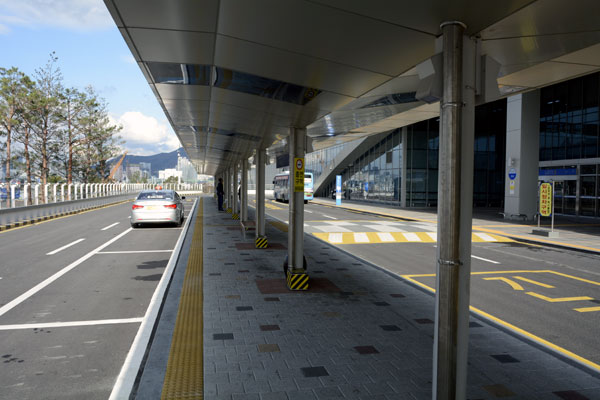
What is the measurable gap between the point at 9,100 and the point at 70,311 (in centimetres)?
3673


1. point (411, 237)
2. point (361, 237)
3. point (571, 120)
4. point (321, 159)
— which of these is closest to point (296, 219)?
point (361, 237)

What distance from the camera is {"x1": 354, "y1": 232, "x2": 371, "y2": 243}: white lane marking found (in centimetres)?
1440

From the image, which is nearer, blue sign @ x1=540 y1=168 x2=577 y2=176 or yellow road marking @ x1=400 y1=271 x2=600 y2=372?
yellow road marking @ x1=400 y1=271 x2=600 y2=372

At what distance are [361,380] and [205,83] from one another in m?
4.36

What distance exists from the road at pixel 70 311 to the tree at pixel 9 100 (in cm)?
2840

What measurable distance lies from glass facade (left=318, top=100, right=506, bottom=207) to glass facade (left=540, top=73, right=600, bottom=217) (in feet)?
20.8

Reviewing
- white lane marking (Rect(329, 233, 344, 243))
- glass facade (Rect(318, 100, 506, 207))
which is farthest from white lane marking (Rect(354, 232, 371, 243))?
glass facade (Rect(318, 100, 506, 207))

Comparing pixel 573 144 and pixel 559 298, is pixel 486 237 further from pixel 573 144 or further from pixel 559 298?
pixel 573 144

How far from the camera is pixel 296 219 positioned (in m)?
7.86

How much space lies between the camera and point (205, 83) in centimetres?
604

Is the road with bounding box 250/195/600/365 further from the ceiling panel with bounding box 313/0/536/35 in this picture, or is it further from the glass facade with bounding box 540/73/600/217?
the glass facade with bounding box 540/73/600/217

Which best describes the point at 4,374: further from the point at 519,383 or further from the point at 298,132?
the point at 298,132

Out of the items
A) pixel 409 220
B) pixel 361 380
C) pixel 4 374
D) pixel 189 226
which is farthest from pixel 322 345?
pixel 409 220

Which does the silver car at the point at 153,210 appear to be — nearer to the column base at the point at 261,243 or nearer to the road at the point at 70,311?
the road at the point at 70,311
